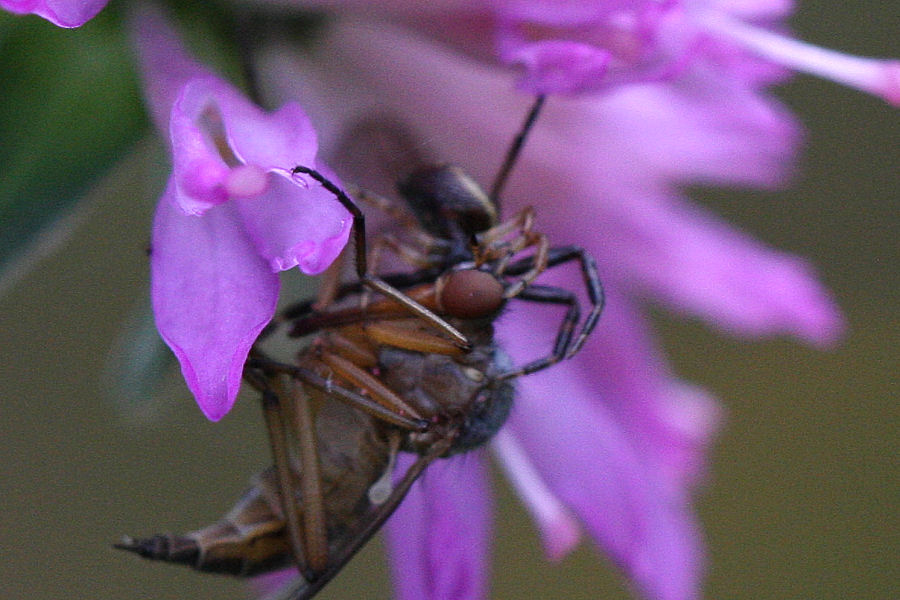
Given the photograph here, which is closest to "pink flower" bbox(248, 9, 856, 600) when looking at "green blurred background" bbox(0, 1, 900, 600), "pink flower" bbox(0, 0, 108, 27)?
"pink flower" bbox(0, 0, 108, 27)

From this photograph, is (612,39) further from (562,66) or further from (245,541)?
(245,541)

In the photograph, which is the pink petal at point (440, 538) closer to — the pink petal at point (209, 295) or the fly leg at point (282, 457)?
the fly leg at point (282, 457)

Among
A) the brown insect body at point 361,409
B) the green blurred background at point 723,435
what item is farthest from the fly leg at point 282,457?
the green blurred background at point 723,435

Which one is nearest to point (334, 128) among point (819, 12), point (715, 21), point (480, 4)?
point (480, 4)

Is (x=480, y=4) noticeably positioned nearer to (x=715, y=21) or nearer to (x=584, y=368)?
(x=715, y=21)

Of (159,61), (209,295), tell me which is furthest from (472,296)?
(159,61)
